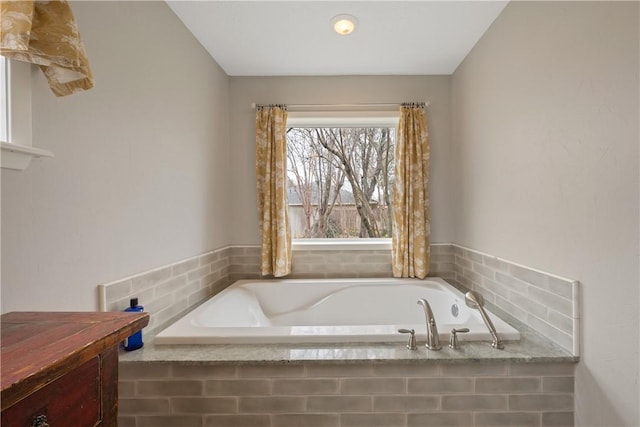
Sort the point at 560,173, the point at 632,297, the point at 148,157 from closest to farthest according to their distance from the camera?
the point at 632,297 → the point at 560,173 → the point at 148,157

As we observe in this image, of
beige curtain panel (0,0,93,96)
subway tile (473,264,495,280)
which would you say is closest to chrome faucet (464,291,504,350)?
subway tile (473,264,495,280)

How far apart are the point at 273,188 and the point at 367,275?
1076mm

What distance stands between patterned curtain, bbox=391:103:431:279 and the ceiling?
0.46m

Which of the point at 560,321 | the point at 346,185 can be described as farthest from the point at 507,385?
the point at 346,185

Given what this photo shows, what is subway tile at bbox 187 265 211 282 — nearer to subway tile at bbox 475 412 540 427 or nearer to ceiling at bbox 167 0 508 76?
ceiling at bbox 167 0 508 76

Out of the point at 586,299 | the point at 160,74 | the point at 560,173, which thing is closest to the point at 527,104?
the point at 560,173

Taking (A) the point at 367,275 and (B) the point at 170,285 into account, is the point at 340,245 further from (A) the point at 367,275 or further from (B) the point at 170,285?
(B) the point at 170,285

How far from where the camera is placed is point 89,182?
1.16 metres

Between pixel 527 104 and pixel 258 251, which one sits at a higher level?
pixel 527 104

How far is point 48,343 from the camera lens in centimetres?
59

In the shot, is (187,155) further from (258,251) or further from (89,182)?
(258,251)

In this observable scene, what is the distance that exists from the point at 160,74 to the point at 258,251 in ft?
4.81

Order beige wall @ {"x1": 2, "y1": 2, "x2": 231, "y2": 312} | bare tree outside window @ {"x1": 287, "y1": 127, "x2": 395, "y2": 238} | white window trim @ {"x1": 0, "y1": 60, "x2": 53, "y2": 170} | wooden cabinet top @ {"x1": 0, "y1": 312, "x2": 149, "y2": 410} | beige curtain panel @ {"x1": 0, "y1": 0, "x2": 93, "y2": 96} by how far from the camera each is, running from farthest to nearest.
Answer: bare tree outside window @ {"x1": 287, "y1": 127, "x2": 395, "y2": 238}
beige wall @ {"x1": 2, "y1": 2, "x2": 231, "y2": 312}
white window trim @ {"x1": 0, "y1": 60, "x2": 53, "y2": 170}
beige curtain panel @ {"x1": 0, "y1": 0, "x2": 93, "y2": 96}
wooden cabinet top @ {"x1": 0, "y1": 312, "x2": 149, "y2": 410}

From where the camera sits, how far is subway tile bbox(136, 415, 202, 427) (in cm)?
121
